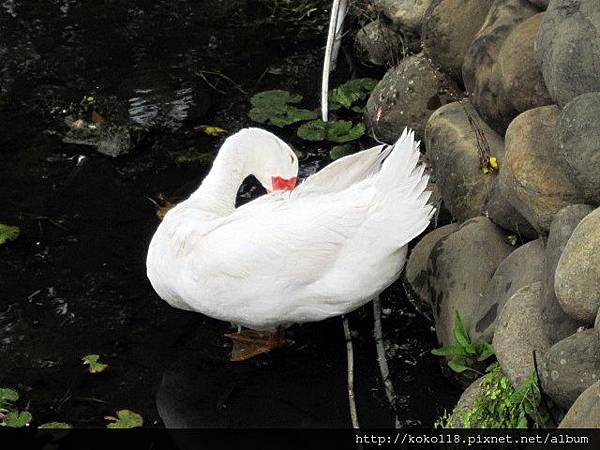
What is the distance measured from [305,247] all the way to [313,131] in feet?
8.21

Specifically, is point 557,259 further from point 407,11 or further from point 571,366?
point 407,11

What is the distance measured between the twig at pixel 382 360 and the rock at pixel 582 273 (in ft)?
3.93

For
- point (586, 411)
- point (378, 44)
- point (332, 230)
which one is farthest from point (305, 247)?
point (378, 44)

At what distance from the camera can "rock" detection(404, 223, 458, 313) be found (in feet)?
19.0

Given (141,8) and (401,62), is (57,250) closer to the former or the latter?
(401,62)

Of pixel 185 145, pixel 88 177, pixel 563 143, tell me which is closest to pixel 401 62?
pixel 185 145

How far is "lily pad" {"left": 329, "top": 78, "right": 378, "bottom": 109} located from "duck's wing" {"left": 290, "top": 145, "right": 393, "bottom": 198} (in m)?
2.25

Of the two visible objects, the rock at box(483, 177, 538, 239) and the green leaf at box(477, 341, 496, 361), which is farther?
the rock at box(483, 177, 538, 239)

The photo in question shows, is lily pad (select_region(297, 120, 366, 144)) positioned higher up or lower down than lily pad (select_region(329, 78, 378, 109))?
lower down

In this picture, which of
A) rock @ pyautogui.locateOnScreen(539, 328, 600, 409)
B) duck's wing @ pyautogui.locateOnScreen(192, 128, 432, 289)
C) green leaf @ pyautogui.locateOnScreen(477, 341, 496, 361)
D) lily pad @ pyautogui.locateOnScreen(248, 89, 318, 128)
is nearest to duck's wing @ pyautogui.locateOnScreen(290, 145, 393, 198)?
duck's wing @ pyautogui.locateOnScreen(192, 128, 432, 289)

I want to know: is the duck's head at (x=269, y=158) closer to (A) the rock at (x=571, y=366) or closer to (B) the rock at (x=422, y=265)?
(B) the rock at (x=422, y=265)

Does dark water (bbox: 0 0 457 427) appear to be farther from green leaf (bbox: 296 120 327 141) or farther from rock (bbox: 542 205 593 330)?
rock (bbox: 542 205 593 330)

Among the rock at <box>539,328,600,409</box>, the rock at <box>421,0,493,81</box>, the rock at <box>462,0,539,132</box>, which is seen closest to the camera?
the rock at <box>539,328,600,409</box>

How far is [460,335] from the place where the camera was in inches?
201
